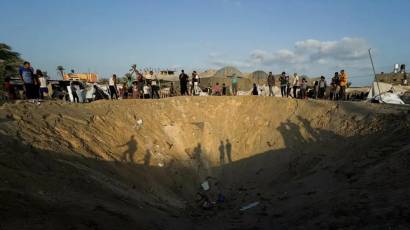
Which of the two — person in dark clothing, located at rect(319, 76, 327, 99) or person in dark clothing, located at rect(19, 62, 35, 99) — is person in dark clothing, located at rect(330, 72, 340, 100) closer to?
person in dark clothing, located at rect(319, 76, 327, 99)

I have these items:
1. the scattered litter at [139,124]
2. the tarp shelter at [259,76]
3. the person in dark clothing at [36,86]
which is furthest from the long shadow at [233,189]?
the tarp shelter at [259,76]

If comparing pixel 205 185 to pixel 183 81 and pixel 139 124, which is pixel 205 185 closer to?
pixel 139 124

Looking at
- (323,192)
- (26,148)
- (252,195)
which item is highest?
(26,148)

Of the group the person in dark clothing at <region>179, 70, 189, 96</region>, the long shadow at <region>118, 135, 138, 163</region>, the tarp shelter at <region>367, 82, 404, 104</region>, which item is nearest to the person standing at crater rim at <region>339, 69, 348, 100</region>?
the tarp shelter at <region>367, 82, 404, 104</region>

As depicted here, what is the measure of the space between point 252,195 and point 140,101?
23.4 feet

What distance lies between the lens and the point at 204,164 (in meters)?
14.6

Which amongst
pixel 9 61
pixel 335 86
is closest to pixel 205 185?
pixel 335 86

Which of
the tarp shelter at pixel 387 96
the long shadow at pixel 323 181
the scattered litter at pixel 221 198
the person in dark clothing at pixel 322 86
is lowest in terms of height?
the scattered litter at pixel 221 198

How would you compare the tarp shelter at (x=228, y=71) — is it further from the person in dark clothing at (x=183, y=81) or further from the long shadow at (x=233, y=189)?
the long shadow at (x=233, y=189)

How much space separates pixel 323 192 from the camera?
8.93 meters

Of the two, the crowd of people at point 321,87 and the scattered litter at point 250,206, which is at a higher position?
the crowd of people at point 321,87

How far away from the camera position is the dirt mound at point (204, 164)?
6898 millimetres

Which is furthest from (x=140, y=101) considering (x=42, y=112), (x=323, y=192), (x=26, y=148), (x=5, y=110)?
(x=323, y=192)

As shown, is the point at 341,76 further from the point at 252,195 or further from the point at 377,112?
the point at 252,195
